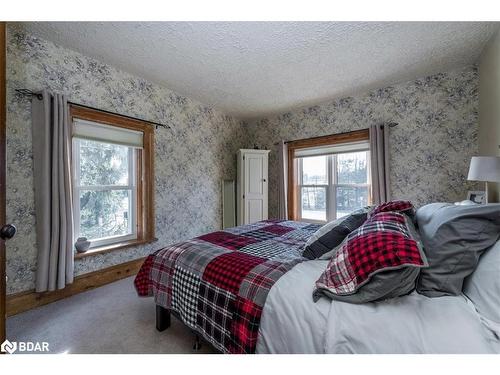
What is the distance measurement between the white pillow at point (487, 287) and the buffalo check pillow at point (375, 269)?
0.22m

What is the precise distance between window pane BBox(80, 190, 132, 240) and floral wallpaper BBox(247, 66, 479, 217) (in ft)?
10.6

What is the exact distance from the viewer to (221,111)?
3.82 m

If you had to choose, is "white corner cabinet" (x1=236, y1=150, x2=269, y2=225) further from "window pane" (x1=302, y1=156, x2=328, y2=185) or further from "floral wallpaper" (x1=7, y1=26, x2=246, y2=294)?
"window pane" (x1=302, y1=156, x2=328, y2=185)

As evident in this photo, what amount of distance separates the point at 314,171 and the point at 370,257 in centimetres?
301

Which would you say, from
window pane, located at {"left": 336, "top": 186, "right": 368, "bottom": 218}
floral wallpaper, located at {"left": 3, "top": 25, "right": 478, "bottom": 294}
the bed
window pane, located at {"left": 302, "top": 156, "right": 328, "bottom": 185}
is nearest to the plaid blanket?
the bed

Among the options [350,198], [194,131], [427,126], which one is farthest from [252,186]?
[427,126]

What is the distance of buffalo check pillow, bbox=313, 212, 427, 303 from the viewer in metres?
0.83

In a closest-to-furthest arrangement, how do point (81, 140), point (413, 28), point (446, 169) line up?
point (413, 28) < point (81, 140) < point (446, 169)

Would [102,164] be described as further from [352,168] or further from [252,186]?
[352,168]

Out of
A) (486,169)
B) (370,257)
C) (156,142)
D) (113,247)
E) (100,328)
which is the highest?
(156,142)

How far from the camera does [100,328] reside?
162 cm

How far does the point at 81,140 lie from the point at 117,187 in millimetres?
619
